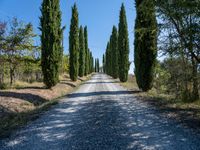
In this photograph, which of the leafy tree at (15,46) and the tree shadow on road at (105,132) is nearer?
the tree shadow on road at (105,132)

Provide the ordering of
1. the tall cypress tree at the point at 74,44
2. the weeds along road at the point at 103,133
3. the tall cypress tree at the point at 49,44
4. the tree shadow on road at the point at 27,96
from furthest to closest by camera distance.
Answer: the tall cypress tree at the point at 74,44 < the tall cypress tree at the point at 49,44 < the tree shadow on road at the point at 27,96 < the weeds along road at the point at 103,133

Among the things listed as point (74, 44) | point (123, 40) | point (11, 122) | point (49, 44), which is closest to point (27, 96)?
point (11, 122)

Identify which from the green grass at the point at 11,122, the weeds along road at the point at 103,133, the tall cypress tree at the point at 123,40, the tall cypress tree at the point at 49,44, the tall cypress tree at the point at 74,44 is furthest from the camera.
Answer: the tall cypress tree at the point at 123,40

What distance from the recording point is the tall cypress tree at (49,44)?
22828mm

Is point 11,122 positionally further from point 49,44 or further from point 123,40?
point 123,40

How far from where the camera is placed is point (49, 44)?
75.3ft

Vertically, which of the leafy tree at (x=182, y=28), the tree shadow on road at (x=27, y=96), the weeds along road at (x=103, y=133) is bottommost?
the weeds along road at (x=103, y=133)

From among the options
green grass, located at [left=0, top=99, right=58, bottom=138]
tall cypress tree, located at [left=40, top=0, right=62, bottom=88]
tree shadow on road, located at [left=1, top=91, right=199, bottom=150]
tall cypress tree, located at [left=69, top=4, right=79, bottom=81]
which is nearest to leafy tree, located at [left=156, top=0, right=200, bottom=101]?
tree shadow on road, located at [left=1, top=91, right=199, bottom=150]

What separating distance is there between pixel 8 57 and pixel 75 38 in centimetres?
1867

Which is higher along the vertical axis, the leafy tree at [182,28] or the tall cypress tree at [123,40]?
the tall cypress tree at [123,40]

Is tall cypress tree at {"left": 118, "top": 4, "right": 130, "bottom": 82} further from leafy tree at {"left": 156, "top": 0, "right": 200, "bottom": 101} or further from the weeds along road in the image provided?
the weeds along road

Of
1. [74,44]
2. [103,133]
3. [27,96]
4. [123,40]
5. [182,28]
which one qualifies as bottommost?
[103,133]

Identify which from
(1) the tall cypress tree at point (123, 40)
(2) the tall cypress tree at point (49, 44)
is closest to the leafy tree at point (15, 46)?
(2) the tall cypress tree at point (49, 44)

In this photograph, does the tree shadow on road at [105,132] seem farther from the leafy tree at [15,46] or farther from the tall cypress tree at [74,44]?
the tall cypress tree at [74,44]
